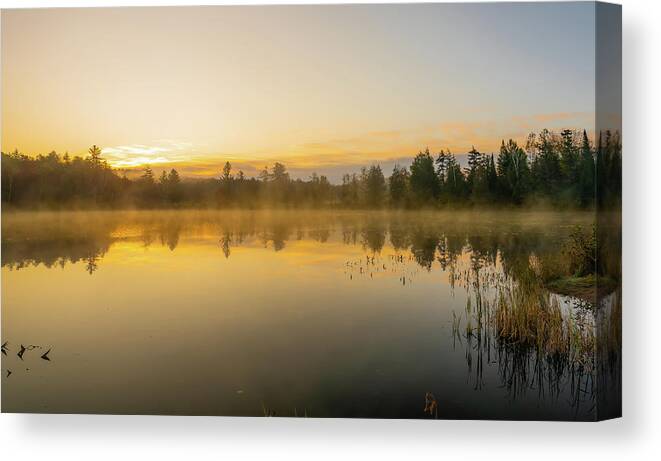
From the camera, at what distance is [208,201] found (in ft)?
18.0

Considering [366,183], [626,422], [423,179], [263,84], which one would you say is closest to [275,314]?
[366,183]

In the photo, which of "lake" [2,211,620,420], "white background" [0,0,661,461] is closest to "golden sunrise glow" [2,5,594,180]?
"lake" [2,211,620,420]

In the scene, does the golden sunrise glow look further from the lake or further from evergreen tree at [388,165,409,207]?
the lake

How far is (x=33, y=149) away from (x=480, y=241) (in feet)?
12.5

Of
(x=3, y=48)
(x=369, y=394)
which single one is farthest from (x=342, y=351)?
(x=3, y=48)

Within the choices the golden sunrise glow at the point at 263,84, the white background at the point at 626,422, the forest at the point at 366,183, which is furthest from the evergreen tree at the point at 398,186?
the white background at the point at 626,422

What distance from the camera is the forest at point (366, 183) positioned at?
494 cm

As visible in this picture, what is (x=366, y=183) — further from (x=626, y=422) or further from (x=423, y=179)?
(x=626, y=422)

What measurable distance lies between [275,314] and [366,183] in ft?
4.37

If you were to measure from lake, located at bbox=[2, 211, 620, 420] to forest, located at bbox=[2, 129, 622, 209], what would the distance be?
128 millimetres

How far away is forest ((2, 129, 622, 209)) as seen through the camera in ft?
16.2

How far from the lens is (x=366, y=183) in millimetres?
5395

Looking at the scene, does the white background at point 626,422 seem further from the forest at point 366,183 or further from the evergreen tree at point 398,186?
the evergreen tree at point 398,186

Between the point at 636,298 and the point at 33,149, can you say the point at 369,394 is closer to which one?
the point at 636,298
